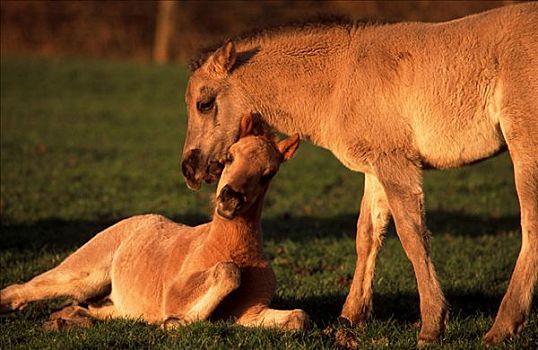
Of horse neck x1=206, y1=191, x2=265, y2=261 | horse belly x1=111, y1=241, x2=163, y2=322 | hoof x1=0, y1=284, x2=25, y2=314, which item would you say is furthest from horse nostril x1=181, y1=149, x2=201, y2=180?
hoof x1=0, y1=284, x2=25, y2=314

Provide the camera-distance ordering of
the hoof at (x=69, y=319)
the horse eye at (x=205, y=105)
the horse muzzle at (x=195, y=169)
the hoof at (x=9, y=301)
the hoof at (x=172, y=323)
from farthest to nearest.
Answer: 1. the horse eye at (x=205, y=105)
2. the horse muzzle at (x=195, y=169)
3. the hoof at (x=9, y=301)
4. the hoof at (x=69, y=319)
5. the hoof at (x=172, y=323)

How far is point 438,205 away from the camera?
13.1m

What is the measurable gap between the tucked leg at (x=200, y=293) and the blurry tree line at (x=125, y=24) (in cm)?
2770

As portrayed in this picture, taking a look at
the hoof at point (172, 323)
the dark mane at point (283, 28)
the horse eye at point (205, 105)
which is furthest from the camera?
the dark mane at point (283, 28)

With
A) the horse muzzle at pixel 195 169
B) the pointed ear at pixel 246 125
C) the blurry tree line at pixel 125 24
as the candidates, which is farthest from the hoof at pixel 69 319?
the blurry tree line at pixel 125 24

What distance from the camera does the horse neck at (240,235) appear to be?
6.46m

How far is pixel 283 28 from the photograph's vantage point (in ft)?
26.0

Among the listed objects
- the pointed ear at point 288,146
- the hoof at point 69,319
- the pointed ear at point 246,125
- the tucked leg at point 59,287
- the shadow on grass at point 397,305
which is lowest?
the hoof at point 69,319

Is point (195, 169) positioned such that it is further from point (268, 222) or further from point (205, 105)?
point (268, 222)

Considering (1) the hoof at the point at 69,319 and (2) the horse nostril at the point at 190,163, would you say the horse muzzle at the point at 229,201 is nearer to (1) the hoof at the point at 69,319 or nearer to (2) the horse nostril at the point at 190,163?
(2) the horse nostril at the point at 190,163

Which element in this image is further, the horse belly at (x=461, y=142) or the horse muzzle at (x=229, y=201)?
the horse belly at (x=461, y=142)

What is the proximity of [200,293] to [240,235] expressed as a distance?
1.72ft

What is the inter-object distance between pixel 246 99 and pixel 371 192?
1.36 meters

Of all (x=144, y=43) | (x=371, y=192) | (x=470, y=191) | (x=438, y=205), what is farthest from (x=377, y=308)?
(x=144, y=43)
